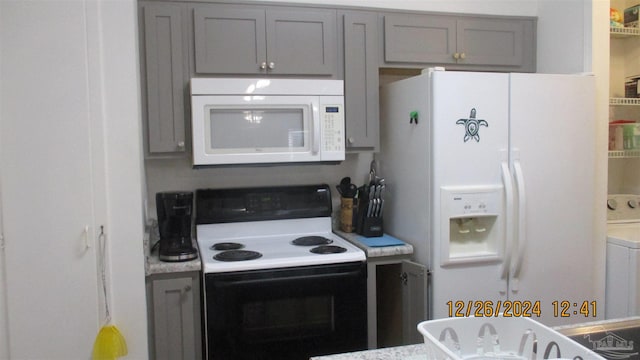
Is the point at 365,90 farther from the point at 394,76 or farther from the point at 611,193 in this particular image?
the point at 611,193

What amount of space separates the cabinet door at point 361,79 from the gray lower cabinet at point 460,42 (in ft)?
0.29

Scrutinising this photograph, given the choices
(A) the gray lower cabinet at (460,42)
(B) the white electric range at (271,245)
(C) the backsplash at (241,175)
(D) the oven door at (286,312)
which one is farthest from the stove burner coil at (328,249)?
(A) the gray lower cabinet at (460,42)

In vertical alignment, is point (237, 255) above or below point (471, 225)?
below

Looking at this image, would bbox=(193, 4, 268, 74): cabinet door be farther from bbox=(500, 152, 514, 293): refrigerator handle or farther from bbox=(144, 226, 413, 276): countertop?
bbox=(500, 152, 514, 293): refrigerator handle

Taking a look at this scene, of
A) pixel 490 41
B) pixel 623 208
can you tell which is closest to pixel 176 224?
pixel 490 41

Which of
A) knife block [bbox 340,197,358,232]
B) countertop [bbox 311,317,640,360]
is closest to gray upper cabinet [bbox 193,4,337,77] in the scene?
knife block [bbox 340,197,358,232]

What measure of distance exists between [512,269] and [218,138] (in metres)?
1.59

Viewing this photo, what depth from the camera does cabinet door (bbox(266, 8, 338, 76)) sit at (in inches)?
103

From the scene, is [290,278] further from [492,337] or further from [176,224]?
[492,337]

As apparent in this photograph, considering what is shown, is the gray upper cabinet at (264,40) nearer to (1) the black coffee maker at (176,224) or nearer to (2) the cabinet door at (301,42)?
(2) the cabinet door at (301,42)

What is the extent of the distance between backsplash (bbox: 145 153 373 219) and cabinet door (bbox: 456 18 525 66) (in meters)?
0.83

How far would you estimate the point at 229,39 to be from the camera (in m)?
2.55

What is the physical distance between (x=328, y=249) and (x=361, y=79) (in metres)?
0.93

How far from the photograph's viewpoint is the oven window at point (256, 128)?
251cm
